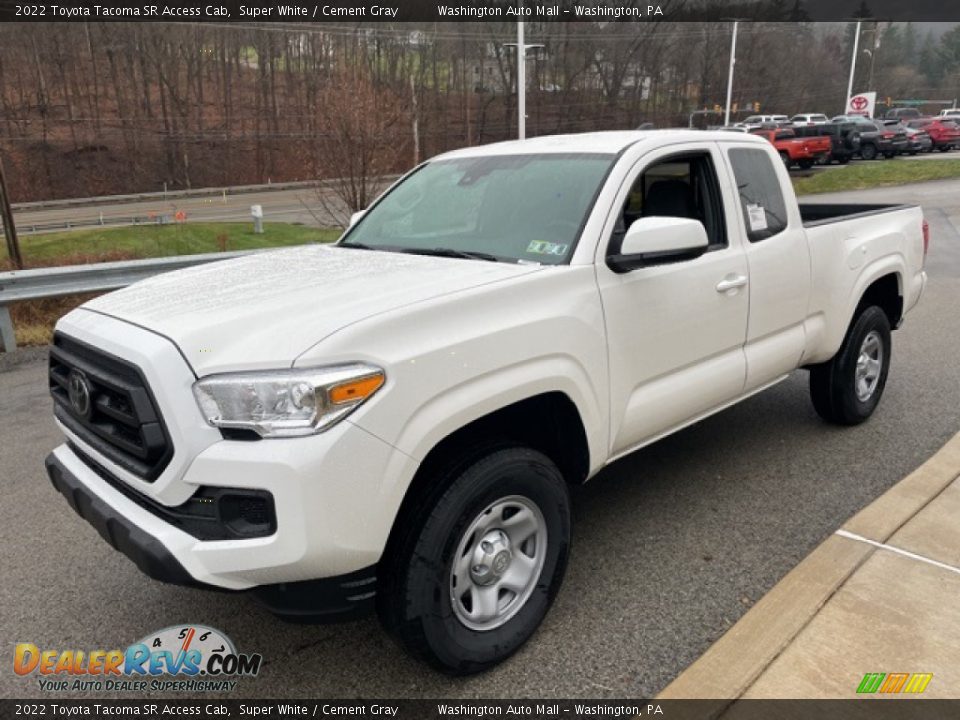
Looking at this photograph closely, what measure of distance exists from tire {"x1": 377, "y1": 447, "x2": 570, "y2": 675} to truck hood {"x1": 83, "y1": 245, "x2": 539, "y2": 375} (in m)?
0.65

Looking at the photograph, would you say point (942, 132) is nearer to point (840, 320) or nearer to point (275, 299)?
point (840, 320)

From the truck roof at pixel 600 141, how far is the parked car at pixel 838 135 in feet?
111

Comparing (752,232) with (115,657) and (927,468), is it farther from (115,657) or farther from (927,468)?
(115,657)

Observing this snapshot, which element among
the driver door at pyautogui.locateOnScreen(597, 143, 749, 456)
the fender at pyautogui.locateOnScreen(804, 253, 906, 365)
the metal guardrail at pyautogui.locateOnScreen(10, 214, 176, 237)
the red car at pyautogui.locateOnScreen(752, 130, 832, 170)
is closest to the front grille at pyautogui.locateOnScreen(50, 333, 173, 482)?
the driver door at pyautogui.locateOnScreen(597, 143, 749, 456)

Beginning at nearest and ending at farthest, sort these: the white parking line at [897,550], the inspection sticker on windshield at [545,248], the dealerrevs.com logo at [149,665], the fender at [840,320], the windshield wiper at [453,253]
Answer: the dealerrevs.com logo at [149,665]
the inspection sticker on windshield at [545,248]
the windshield wiper at [453,253]
the white parking line at [897,550]
the fender at [840,320]

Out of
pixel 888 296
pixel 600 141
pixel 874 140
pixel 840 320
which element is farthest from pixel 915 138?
pixel 600 141

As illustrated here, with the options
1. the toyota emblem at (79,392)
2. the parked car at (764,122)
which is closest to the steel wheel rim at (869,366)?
the toyota emblem at (79,392)

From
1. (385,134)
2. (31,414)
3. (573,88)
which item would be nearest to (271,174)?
(573,88)

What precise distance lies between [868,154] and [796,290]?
3675 centimetres

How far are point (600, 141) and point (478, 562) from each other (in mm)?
2099

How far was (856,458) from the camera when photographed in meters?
4.42

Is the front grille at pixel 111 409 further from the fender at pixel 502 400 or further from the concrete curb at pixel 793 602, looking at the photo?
the concrete curb at pixel 793 602

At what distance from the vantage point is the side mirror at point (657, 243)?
285cm

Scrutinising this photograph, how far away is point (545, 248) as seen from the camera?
304 centimetres
